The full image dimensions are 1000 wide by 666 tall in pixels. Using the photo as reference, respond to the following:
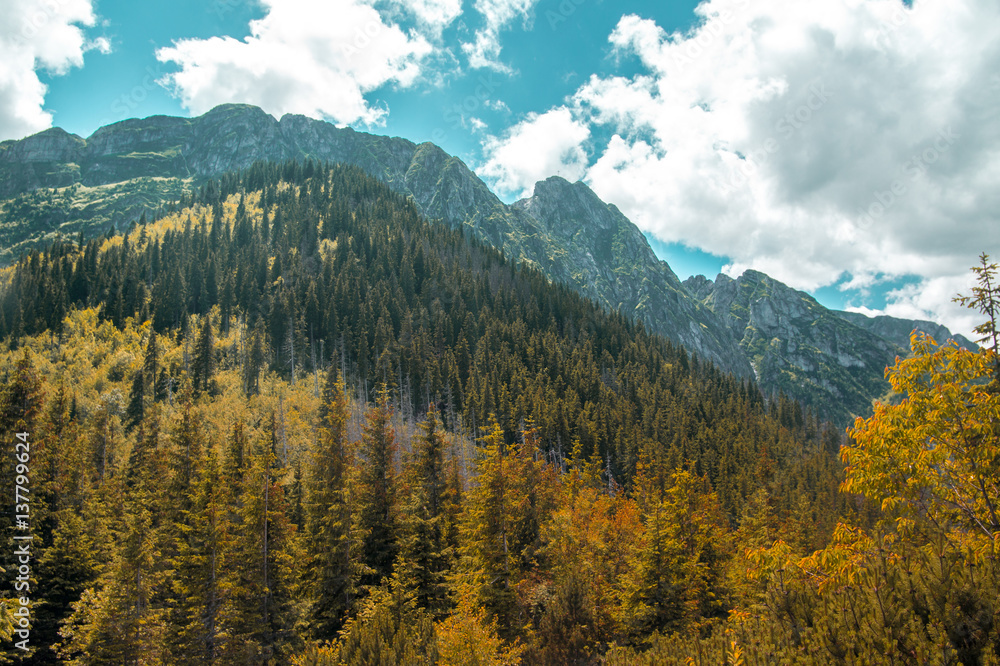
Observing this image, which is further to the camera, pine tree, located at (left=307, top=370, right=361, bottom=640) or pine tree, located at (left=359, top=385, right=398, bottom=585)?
pine tree, located at (left=359, top=385, right=398, bottom=585)

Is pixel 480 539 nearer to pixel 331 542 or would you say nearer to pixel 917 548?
pixel 331 542

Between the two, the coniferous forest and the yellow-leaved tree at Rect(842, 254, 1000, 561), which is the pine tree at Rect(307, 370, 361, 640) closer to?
the coniferous forest

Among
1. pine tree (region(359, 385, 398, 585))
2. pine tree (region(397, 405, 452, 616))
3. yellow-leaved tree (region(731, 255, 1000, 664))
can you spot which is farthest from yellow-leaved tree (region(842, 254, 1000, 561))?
pine tree (region(359, 385, 398, 585))

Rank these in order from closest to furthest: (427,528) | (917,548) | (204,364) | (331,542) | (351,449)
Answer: (917,548)
(331,542)
(427,528)
(351,449)
(204,364)

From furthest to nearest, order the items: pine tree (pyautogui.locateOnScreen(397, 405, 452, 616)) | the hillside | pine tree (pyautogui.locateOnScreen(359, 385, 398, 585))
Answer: pine tree (pyautogui.locateOnScreen(359, 385, 398, 585))
pine tree (pyautogui.locateOnScreen(397, 405, 452, 616))
the hillside

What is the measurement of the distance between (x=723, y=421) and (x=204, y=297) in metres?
139

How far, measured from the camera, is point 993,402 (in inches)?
341

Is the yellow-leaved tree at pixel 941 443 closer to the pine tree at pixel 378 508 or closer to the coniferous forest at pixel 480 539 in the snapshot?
the coniferous forest at pixel 480 539

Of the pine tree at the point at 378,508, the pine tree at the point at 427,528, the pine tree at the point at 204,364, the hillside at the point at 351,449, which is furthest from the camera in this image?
the pine tree at the point at 204,364

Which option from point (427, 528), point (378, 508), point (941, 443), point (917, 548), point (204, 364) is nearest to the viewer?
point (917, 548)

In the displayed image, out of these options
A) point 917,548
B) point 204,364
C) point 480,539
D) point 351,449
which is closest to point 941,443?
point 917,548

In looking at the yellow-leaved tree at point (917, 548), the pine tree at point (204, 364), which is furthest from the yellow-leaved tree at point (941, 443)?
the pine tree at point (204, 364)

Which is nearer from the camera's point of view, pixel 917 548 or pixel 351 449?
pixel 917 548

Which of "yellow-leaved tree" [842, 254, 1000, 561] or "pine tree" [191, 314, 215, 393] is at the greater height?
"pine tree" [191, 314, 215, 393]
